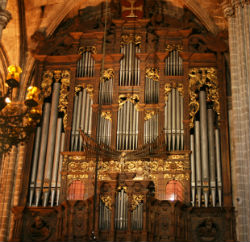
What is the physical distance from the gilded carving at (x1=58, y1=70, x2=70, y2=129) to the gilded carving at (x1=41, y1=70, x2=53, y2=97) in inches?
16.6

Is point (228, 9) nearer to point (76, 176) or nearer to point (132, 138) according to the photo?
point (132, 138)

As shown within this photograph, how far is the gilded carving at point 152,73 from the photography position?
58.2ft

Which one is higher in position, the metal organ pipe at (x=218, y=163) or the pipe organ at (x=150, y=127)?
the pipe organ at (x=150, y=127)

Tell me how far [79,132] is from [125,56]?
11.1 ft

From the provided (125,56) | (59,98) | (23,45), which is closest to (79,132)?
(59,98)

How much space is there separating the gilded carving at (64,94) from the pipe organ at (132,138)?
0.12ft

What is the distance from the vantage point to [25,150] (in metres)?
17.0

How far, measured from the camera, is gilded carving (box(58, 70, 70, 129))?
17578 millimetres

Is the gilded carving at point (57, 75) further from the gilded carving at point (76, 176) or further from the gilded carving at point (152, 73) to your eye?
the gilded carving at point (76, 176)

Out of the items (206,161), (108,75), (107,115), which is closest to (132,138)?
(107,115)

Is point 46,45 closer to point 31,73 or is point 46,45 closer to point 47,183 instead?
point 31,73

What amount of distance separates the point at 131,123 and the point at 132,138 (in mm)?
550

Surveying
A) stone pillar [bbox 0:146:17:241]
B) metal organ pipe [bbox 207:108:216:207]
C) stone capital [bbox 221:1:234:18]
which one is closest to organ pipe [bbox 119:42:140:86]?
metal organ pipe [bbox 207:108:216:207]

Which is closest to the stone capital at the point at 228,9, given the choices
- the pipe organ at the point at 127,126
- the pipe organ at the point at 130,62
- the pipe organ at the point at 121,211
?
the pipe organ at the point at 130,62
